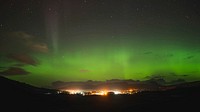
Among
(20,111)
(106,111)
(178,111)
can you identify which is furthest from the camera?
(20,111)

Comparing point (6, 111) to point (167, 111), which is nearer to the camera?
point (167, 111)

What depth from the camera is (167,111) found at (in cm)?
3847

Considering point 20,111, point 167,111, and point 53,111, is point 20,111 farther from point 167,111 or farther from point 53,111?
point 167,111

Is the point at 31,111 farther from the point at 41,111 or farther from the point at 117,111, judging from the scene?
the point at 117,111

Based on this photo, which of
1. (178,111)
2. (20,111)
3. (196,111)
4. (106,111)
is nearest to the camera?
(196,111)

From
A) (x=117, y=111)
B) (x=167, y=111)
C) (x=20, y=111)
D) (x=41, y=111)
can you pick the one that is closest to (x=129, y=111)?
(x=117, y=111)

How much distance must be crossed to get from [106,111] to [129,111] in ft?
12.2

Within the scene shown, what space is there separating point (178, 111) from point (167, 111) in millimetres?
1586

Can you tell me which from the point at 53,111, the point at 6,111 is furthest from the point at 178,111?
the point at 6,111

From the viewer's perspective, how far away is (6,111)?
42.7m

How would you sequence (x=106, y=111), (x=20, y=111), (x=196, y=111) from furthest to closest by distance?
1. (x=20, y=111)
2. (x=106, y=111)
3. (x=196, y=111)

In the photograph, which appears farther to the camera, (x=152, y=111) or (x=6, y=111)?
(x=6, y=111)

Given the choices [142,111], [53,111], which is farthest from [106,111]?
[53,111]

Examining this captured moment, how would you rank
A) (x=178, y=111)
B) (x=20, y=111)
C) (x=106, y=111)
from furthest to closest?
1. (x=20, y=111)
2. (x=106, y=111)
3. (x=178, y=111)
